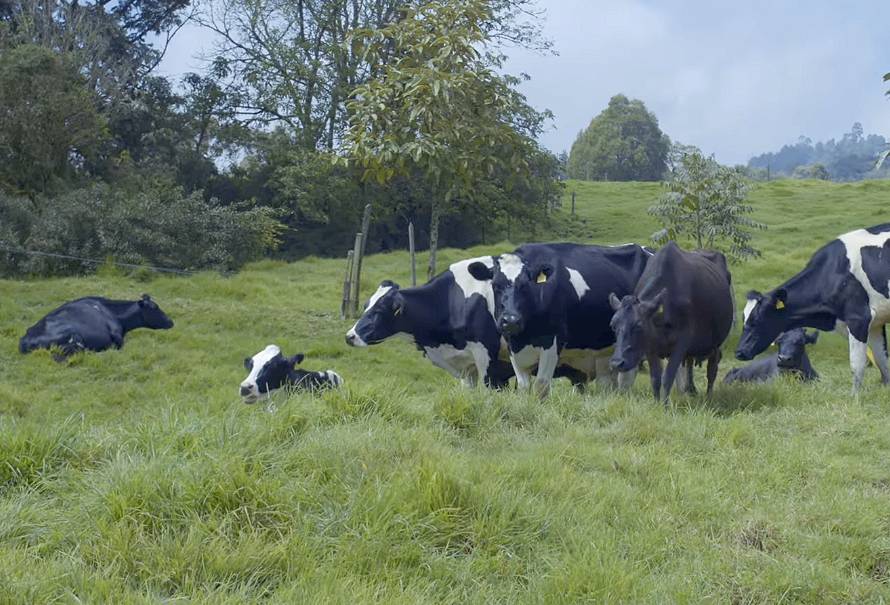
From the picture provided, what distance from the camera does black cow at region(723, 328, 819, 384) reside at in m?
11.6

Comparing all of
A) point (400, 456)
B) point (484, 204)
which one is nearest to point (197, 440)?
point (400, 456)

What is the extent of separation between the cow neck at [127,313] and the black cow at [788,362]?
9493mm

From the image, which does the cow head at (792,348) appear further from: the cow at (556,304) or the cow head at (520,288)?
the cow head at (520,288)

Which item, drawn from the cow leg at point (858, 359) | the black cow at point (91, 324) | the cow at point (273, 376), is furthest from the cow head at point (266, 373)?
the cow leg at point (858, 359)

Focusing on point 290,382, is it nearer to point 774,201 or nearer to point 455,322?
point 455,322

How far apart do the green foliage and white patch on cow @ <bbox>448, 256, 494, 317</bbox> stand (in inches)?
784

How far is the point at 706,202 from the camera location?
18.5m

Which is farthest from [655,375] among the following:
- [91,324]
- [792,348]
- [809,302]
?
[91,324]

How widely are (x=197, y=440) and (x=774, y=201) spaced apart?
3905cm

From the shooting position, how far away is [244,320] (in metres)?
16.1

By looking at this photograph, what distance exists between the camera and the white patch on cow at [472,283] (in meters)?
9.74

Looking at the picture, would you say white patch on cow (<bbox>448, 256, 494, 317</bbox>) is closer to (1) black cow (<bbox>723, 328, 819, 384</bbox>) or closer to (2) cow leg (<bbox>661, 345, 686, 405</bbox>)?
(2) cow leg (<bbox>661, 345, 686, 405</bbox>)

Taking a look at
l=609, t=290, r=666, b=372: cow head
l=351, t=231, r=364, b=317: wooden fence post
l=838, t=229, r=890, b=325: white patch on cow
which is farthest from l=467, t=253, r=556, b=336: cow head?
l=351, t=231, r=364, b=317: wooden fence post

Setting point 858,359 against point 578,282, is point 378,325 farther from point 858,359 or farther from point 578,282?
point 858,359
